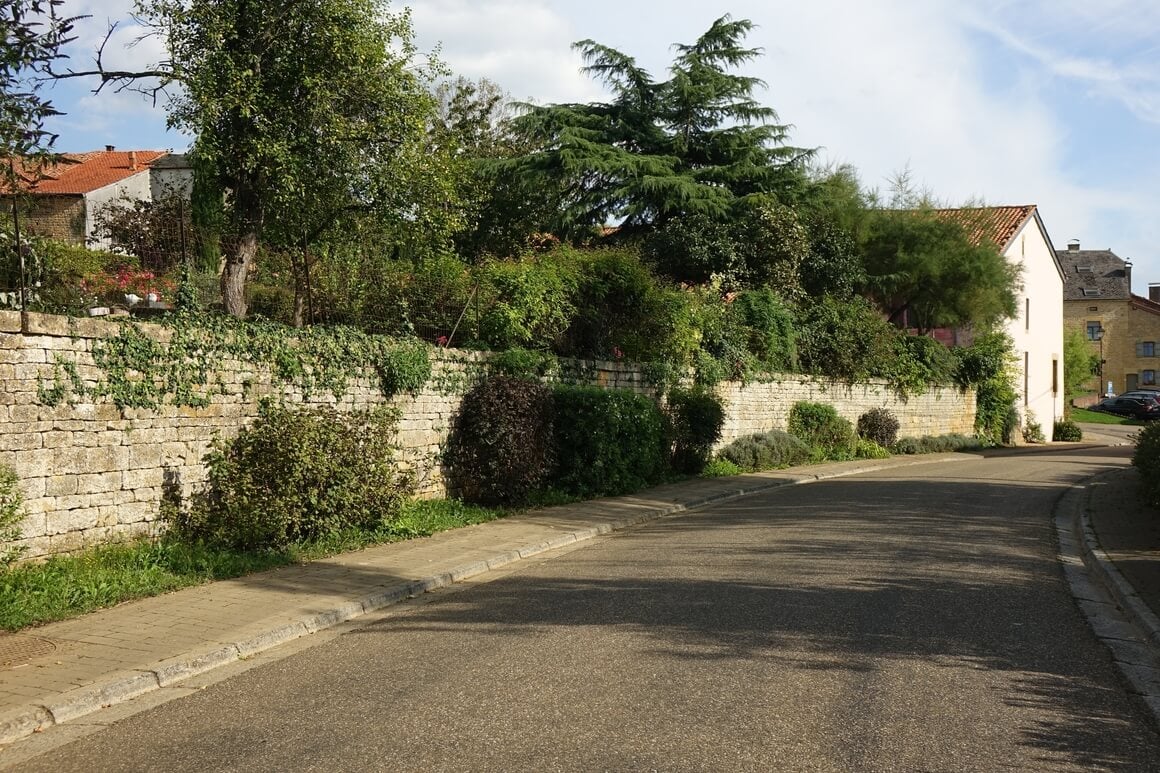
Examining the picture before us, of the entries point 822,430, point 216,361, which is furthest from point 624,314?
point 216,361

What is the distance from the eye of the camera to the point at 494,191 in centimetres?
3225

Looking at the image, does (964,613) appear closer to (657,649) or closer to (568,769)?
(657,649)

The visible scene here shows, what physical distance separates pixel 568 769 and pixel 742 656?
2.25m

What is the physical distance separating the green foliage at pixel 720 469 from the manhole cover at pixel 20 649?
15.6 m

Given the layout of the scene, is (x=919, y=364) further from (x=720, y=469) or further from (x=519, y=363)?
(x=519, y=363)

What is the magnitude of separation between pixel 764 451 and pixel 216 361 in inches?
614

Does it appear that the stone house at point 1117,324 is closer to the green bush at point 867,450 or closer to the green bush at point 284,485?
the green bush at point 867,450

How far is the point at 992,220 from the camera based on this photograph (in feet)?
130

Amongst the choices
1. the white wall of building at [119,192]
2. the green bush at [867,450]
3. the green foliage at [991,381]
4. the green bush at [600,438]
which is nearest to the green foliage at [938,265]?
the green foliage at [991,381]

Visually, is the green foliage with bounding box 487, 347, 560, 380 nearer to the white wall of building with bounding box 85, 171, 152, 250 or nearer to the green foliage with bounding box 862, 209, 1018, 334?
the green foliage with bounding box 862, 209, 1018, 334

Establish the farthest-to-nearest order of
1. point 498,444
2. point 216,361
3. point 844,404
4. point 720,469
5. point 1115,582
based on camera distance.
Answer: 1. point 844,404
2. point 720,469
3. point 498,444
4. point 216,361
5. point 1115,582

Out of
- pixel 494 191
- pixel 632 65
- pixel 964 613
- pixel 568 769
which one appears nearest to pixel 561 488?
pixel 964 613

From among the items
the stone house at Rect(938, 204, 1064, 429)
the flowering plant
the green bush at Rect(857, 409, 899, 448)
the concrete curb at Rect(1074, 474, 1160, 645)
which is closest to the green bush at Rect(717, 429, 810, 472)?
the green bush at Rect(857, 409, 899, 448)

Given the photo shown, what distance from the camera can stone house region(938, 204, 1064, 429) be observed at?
4066cm
